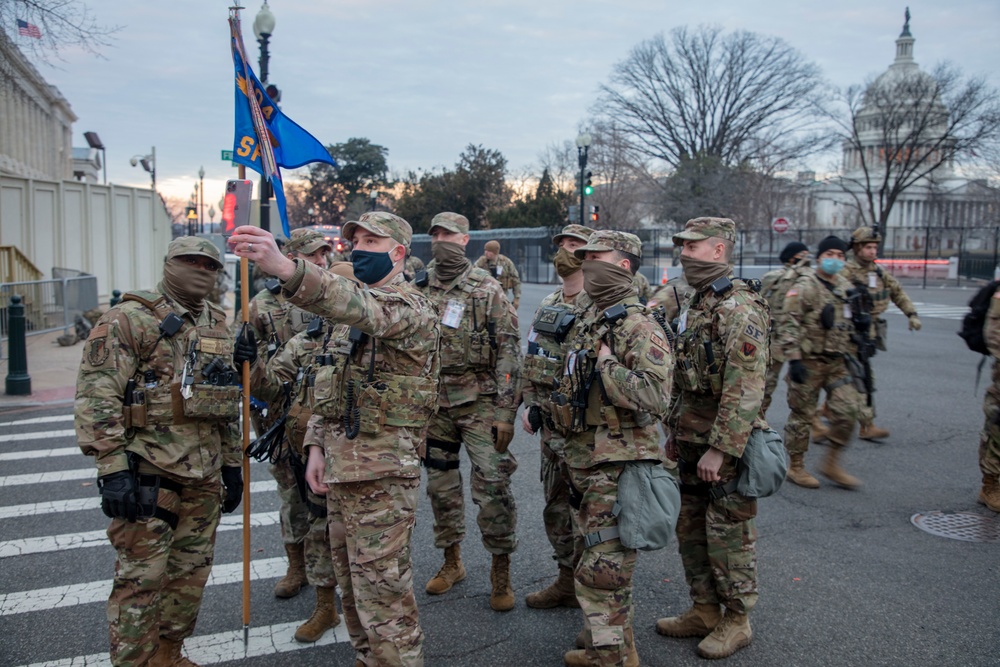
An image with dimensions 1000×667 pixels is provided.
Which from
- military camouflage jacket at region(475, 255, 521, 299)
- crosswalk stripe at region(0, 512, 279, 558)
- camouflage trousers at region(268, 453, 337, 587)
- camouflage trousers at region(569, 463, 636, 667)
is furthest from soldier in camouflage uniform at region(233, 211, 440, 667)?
military camouflage jacket at region(475, 255, 521, 299)

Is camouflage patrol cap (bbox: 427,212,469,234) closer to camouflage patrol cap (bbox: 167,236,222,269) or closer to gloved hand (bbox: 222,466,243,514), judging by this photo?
camouflage patrol cap (bbox: 167,236,222,269)

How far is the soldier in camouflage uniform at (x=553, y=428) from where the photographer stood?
4160 mm

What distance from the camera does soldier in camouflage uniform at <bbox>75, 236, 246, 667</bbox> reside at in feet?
11.4

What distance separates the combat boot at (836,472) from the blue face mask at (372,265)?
4.82 m

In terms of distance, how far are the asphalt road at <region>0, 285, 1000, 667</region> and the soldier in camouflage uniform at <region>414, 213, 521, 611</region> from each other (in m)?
0.40

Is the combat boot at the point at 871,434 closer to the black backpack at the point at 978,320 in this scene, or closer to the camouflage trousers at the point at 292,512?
the black backpack at the point at 978,320

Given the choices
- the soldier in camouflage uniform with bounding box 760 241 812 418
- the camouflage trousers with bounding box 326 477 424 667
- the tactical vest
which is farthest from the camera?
the soldier in camouflage uniform with bounding box 760 241 812 418

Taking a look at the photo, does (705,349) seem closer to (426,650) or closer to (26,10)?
(426,650)

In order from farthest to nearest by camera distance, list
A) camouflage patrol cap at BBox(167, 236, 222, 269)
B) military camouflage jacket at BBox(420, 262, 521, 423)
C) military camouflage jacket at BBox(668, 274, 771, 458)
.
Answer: military camouflage jacket at BBox(420, 262, 521, 423)
military camouflage jacket at BBox(668, 274, 771, 458)
camouflage patrol cap at BBox(167, 236, 222, 269)

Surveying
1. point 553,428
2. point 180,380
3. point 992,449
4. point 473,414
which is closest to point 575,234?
point 473,414

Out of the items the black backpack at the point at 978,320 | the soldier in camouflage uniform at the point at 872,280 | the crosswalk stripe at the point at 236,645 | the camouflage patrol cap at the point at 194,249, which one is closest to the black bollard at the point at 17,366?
the crosswalk stripe at the point at 236,645

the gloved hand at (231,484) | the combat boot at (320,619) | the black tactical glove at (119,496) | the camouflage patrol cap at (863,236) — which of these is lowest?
the combat boot at (320,619)

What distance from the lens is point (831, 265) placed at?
716 centimetres

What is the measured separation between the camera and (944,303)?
2580cm
